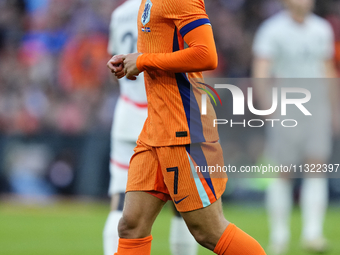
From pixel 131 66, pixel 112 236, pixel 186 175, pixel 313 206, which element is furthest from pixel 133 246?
pixel 313 206

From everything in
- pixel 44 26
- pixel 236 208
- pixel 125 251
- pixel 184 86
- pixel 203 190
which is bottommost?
pixel 236 208

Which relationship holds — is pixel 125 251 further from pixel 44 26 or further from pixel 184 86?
pixel 44 26

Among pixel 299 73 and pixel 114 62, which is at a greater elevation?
pixel 299 73

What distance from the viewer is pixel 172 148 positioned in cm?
270

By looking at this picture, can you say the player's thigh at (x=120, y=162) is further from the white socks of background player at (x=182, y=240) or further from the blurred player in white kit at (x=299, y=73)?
the blurred player in white kit at (x=299, y=73)

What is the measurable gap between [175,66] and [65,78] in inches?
299

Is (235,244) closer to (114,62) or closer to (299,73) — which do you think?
(114,62)

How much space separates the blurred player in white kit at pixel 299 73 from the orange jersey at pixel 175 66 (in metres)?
2.75

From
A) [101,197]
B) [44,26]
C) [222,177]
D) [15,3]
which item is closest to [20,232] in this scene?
[101,197]

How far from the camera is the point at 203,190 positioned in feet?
8.74

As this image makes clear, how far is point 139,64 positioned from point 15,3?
972cm

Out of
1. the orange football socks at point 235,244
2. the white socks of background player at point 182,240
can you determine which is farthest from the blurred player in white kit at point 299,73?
the orange football socks at point 235,244

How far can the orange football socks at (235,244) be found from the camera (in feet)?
8.88

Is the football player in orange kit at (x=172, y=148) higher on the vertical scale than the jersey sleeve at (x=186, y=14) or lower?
lower
